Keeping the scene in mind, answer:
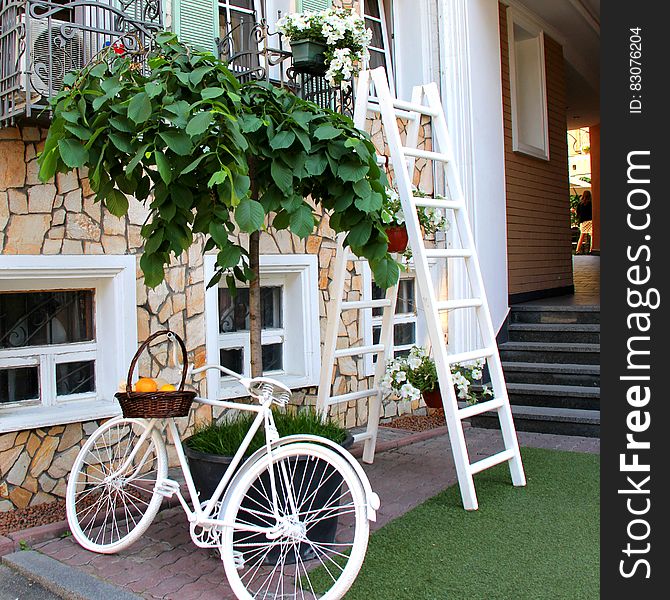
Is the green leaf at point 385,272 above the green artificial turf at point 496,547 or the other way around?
above

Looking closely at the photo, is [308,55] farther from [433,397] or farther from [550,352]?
[550,352]

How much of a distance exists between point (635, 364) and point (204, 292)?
2801mm

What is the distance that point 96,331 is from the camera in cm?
485

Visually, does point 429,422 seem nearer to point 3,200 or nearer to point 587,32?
point 3,200

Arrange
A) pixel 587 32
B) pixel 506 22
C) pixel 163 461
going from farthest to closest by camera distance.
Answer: pixel 587 32
pixel 506 22
pixel 163 461

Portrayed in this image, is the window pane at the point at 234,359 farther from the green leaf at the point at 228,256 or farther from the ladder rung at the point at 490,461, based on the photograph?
the green leaf at the point at 228,256

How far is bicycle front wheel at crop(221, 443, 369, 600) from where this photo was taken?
3055 mm

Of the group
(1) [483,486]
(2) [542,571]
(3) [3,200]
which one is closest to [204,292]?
(3) [3,200]

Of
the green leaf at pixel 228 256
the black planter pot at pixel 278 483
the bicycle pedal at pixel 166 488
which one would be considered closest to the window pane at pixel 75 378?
the black planter pot at pixel 278 483

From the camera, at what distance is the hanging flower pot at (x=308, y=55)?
17.8 feet

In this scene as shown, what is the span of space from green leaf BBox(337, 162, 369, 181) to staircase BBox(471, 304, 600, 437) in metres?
3.52

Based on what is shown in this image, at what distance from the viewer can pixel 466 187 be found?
7.41m

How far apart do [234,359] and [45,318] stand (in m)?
1.49

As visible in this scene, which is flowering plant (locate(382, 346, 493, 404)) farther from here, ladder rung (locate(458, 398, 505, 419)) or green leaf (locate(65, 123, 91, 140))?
green leaf (locate(65, 123, 91, 140))
